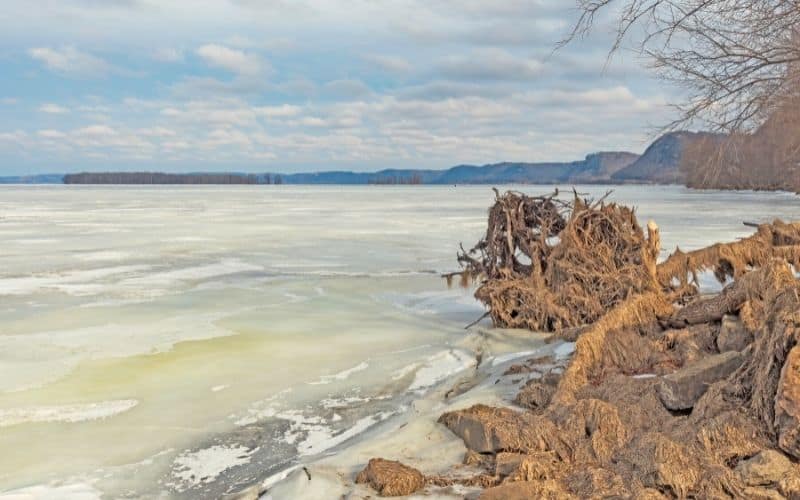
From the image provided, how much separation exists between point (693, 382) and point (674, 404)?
20 cm

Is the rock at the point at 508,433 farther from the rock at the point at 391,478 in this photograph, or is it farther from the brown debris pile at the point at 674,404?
the rock at the point at 391,478

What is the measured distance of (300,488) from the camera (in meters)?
4.43

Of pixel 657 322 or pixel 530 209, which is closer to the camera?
pixel 657 322

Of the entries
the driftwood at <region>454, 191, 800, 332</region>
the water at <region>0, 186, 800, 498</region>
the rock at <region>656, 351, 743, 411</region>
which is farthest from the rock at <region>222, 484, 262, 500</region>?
the driftwood at <region>454, 191, 800, 332</region>

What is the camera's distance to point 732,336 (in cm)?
571

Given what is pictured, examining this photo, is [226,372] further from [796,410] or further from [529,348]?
[796,410]

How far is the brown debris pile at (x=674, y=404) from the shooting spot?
383 cm

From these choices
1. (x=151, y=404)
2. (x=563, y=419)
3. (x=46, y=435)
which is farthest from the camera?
(x=151, y=404)

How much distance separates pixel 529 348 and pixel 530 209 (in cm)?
263

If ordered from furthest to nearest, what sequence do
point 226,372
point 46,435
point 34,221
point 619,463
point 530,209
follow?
point 34,221 < point 530,209 < point 226,372 < point 46,435 < point 619,463

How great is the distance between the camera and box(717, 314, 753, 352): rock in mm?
5586

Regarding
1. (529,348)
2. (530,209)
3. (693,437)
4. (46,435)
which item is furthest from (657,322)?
(46,435)

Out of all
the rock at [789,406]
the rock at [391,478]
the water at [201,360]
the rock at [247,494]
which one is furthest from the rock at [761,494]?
the water at [201,360]

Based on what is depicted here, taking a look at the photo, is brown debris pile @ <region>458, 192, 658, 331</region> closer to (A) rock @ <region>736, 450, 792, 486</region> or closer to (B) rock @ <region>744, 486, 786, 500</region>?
(A) rock @ <region>736, 450, 792, 486</region>
